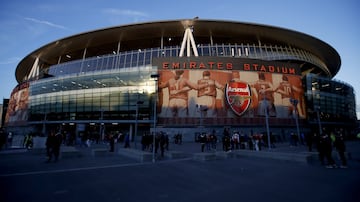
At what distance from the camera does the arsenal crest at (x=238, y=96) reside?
125ft

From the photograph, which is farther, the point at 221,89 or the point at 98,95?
the point at 98,95

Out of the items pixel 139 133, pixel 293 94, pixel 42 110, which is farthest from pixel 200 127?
pixel 42 110

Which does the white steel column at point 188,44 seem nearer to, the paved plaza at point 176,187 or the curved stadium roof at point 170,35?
the curved stadium roof at point 170,35

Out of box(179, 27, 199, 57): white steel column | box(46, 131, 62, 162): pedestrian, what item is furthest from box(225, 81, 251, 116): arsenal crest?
box(46, 131, 62, 162): pedestrian

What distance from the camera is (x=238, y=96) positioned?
39.0m

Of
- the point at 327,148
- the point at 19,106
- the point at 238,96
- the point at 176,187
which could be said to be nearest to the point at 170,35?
the point at 238,96

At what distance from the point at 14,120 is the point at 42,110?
14844mm

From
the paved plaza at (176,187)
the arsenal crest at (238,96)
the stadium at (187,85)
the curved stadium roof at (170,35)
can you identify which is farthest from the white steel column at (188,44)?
the paved plaza at (176,187)

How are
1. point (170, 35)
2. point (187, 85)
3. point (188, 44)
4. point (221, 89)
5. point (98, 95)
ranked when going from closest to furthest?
point (187, 85) < point (221, 89) < point (98, 95) < point (188, 44) < point (170, 35)

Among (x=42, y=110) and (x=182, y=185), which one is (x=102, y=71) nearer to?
(x=42, y=110)

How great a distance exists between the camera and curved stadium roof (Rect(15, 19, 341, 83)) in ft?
148

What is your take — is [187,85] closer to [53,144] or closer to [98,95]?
[98,95]

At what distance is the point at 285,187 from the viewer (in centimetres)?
630

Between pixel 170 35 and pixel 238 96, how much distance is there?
24.2 m
